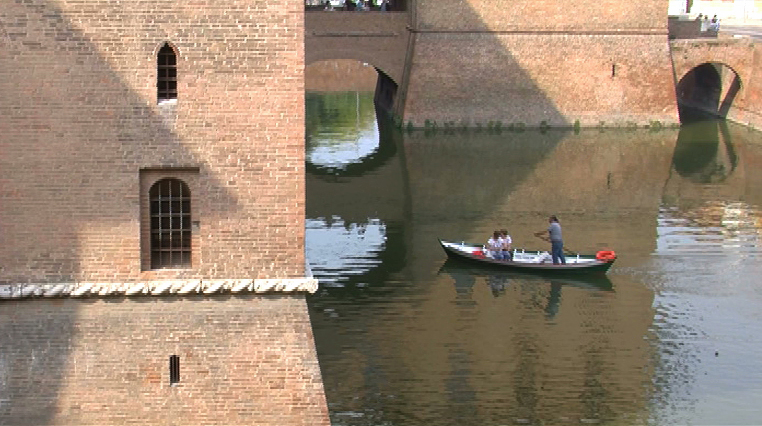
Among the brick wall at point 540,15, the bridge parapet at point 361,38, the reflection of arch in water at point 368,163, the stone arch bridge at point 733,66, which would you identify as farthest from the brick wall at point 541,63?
the reflection of arch in water at point 368,163

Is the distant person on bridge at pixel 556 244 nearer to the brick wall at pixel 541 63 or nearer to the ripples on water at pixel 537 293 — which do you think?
the ripples on water at pixel 537 293

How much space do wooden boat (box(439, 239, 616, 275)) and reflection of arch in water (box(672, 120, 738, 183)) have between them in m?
10.4

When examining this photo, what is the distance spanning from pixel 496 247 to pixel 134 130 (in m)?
12.2

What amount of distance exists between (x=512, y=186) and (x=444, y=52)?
33.3ft

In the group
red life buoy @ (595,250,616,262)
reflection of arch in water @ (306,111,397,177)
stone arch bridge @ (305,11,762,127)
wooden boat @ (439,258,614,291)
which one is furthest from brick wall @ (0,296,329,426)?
stone arch bridge @ (305,11,762,127)

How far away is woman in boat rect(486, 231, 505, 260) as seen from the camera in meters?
26.9

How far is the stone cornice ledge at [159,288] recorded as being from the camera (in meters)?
15.8

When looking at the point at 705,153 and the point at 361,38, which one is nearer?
the point at 705,153

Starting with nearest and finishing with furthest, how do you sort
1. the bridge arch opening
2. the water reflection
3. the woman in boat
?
1. the woman in boat
2. the water reflection
3. the bridge arch opening

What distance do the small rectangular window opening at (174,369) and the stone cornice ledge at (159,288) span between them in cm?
73

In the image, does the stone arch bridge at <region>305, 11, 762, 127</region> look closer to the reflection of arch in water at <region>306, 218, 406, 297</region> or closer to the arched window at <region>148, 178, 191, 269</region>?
the reflection of arch in water at <region>306, 218, 406, 297</region>

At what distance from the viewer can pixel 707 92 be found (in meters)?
49.8

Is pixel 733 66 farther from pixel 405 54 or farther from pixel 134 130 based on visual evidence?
pixel 134 130

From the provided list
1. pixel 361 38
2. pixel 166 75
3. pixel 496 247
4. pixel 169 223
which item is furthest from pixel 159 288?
pixel 361 38
